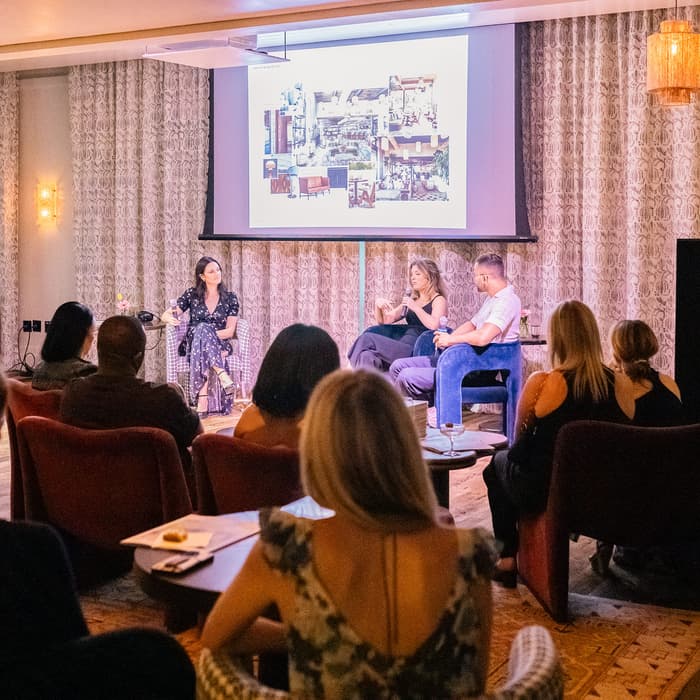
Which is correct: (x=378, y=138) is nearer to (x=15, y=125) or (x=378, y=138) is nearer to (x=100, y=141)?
(x=100, y=141)

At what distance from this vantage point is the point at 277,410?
3.35m

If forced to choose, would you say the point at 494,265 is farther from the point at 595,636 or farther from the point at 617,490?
the point at 595,636

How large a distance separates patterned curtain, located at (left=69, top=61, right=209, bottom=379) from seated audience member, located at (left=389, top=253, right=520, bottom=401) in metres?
3.06

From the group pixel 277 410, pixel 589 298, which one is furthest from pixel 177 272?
pixel 277 410

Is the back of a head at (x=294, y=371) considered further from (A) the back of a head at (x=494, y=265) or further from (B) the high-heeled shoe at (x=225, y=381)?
(B) the high-heeled shoe at (x=225, y=381)

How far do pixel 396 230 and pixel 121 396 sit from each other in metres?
4.62

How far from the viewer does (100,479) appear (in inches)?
143

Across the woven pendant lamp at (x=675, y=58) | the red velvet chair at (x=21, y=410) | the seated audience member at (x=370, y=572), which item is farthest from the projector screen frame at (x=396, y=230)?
the seated audience member at (x=370, y=572)

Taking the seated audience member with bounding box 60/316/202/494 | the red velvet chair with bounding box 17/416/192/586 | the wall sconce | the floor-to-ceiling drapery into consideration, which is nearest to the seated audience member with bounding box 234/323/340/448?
the red velvet chair with bounding box 17/416/192/586

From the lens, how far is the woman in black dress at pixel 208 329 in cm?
819

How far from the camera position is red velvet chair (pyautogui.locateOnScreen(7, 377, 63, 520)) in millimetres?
4273

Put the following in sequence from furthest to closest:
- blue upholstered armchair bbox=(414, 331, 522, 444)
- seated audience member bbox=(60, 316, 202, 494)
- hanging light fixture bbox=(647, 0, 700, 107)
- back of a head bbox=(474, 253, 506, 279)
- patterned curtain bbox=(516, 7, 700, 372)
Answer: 1. patterned curtain bbox=(516, 7, 700, 372)
2. back of a head bbox=(474, 253, 506, 279)
3. blue upholstered armchair bbox=(414, 331, 522, 444)
4. hanging light fixture bbox=(647, 0, 700, 107)
5. seated audience member bbox=(60, 316, 202, 494)

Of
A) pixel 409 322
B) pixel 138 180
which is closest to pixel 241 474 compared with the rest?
pixel 409 322

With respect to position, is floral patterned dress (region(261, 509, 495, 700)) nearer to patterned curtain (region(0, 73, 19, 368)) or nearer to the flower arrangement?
the flower arrangement
